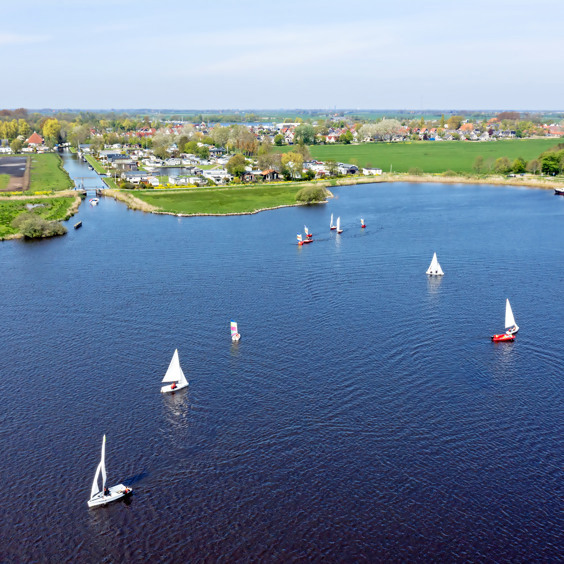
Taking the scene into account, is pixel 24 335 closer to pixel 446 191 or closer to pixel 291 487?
pixel 291 487

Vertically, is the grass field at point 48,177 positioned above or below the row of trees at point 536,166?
below

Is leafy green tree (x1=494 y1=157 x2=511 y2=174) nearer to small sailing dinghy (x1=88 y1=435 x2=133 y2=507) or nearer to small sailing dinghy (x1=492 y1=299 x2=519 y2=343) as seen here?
small sailing dinghy (x1=492 y1=299 x2=519 y2=343)

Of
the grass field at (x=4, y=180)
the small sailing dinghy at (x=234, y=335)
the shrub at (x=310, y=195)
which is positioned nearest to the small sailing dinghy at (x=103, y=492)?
the small sailing dinghy at (x=234, y=335)

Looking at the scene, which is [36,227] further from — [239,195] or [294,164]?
[294,164]

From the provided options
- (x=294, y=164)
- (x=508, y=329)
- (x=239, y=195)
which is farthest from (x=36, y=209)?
(x=508, y=329)

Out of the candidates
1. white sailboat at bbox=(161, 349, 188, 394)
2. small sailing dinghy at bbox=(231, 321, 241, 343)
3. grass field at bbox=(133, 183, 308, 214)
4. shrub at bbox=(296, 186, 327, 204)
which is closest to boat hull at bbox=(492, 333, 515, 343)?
small sailing dinghy at bbox=(231, 321, 241, 343)

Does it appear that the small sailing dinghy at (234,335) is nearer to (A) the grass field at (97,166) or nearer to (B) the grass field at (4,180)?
(B) the grass field at (4,180)
